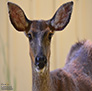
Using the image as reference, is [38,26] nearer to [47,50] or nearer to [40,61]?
[47,50]

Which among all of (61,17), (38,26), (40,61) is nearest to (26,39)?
(61,17)

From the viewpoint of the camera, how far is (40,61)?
3242 mm

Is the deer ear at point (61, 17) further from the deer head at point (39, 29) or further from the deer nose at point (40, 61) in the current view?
the deer nose at point (40, 61)

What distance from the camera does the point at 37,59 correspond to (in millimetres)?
3264

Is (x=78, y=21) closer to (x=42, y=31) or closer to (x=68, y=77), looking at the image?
(x=68, y=77)

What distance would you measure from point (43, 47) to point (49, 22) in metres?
0.36

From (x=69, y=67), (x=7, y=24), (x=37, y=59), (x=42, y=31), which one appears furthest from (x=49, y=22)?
(x=7, y=24)

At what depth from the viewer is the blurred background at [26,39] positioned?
17.7 ft

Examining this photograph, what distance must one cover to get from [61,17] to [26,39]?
1801 mm

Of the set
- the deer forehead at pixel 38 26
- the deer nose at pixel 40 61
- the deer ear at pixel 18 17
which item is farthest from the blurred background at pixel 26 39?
the deer nose at pixel 40 61

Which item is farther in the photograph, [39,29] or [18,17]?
[18,17]

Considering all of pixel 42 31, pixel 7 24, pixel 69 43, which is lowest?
pixel 69 43

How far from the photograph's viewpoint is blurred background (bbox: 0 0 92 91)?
5.38 m

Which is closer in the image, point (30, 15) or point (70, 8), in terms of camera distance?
point (70, 8)
